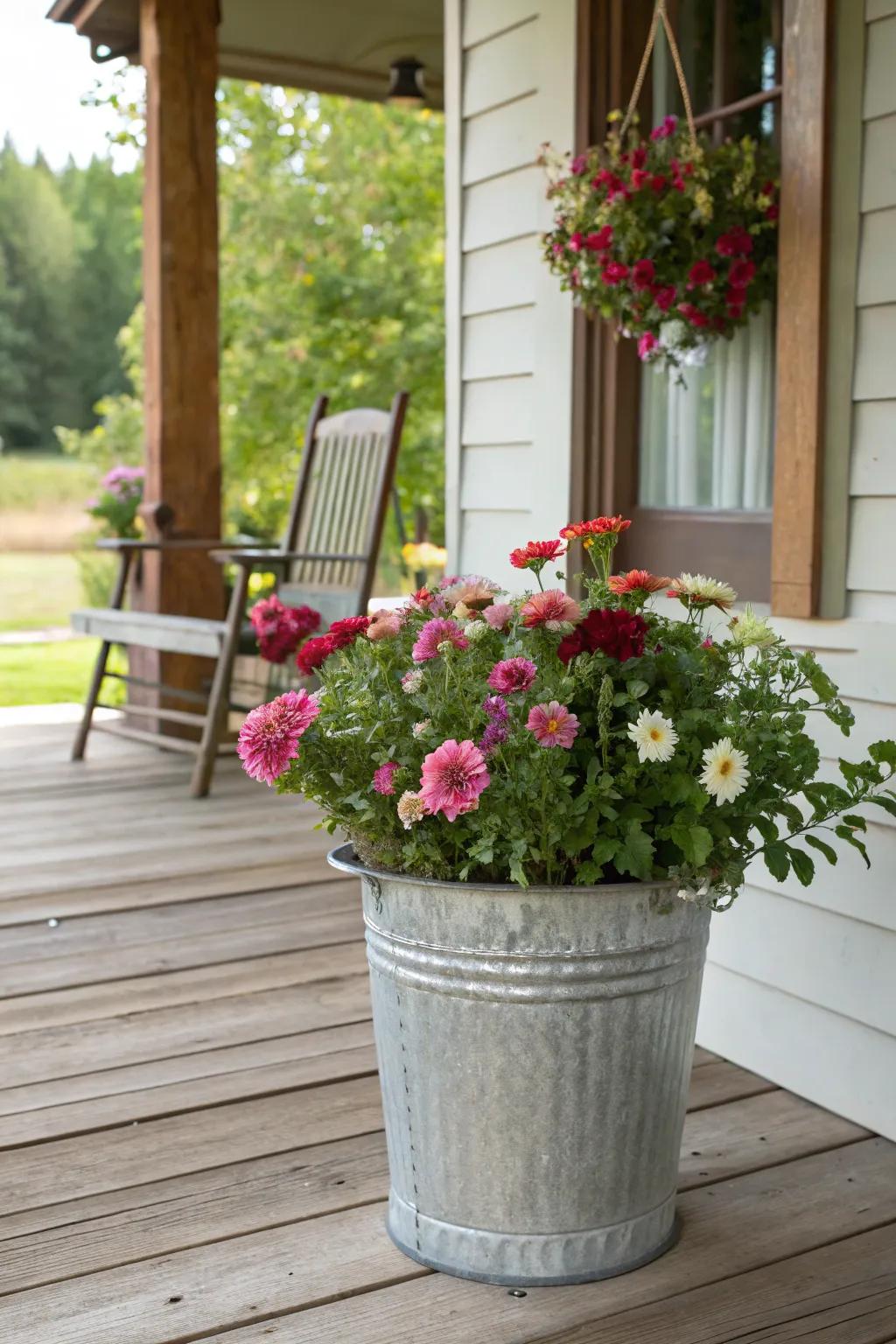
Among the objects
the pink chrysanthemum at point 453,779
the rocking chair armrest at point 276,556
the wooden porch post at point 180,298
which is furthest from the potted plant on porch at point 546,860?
the wooden porch post at point 180,298

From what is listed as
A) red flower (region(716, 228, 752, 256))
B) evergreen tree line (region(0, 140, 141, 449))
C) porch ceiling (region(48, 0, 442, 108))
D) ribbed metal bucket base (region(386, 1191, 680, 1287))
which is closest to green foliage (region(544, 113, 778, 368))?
Result: red flower (region(716, 228, 752, 256))

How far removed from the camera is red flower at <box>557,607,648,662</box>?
58.0 inches

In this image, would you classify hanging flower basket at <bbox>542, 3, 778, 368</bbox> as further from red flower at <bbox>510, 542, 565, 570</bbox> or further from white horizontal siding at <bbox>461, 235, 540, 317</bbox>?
red flower at <bbox>510, 542, 565, 570</bbox>

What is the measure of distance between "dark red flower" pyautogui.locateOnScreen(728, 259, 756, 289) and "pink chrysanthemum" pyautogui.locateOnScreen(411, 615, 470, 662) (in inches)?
37.6

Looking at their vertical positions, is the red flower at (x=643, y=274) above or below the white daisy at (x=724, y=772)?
above

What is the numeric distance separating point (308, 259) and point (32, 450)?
4951 millimetres

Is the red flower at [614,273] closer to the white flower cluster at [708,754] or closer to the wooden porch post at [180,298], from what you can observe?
the white flower cluster at [708,754]

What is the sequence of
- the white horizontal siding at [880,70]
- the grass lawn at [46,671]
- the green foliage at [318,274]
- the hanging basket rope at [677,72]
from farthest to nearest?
the green foliage at [318,274] → the grass lawn at [46,671] → the hanging basket rope at [677,72] → the white horizontal siding at [880,70]

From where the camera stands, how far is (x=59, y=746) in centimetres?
495

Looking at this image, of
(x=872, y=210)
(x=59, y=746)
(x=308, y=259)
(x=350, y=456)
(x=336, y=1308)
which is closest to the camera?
Answer: (x=336, y=1308)

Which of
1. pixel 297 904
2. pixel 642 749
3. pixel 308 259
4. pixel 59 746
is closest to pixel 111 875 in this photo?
pixel 297 904

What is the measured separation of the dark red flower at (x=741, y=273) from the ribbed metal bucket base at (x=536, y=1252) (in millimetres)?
1400

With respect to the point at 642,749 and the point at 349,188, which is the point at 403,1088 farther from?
the point at 349,188

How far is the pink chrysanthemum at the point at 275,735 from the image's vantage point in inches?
60.0
